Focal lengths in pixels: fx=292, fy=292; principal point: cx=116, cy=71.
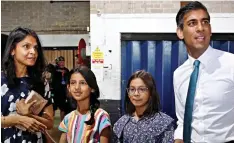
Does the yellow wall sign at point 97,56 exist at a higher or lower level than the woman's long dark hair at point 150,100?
higher

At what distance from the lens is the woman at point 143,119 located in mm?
1918

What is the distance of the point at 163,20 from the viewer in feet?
12.2

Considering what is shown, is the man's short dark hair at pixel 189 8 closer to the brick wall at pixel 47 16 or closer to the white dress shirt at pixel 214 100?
the white dress shirt at pixel 214 100

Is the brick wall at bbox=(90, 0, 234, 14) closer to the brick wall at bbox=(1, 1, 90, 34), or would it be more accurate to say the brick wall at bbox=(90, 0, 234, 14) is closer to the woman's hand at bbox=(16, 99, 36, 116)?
the woman's hand at bbox=(16, 99, 36, 116)

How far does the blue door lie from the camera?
380 centimetres

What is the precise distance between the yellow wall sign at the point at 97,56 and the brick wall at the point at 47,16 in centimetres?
312

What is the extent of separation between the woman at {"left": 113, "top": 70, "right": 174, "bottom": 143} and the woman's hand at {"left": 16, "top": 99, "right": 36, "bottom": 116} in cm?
62

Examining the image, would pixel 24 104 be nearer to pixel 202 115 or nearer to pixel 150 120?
pixel 150 120

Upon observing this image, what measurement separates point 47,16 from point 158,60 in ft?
12.2

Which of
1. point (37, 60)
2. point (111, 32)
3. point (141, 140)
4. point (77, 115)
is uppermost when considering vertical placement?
point (111, 32)

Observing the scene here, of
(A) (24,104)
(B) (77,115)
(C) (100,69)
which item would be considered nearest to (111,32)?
(C) (100,69)

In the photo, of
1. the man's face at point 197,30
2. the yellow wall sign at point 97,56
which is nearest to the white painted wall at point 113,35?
the yellow wall sign at point 97,56

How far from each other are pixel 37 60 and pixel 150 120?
2.78 ft

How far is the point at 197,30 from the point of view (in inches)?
60.3
